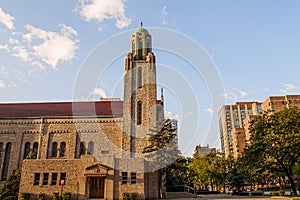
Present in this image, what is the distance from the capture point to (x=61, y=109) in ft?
133

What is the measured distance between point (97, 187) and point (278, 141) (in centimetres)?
2162

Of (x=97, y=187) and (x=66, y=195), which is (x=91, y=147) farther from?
(x=66, y=195)

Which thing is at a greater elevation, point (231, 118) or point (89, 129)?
point (231, 118)

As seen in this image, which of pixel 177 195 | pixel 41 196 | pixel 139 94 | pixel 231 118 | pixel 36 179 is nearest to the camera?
pixel 41 196

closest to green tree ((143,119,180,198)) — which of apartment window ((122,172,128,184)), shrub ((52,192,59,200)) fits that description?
apartment window ((122,172,128,184))

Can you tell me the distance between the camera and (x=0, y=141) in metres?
37.8

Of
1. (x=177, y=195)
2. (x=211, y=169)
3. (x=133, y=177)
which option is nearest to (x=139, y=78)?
(x=133, y=177)

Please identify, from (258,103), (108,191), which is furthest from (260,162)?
(258,103)

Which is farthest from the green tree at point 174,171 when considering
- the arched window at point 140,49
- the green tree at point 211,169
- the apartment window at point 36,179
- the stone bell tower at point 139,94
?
the green tree at point 211,169

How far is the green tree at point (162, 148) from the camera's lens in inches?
1219

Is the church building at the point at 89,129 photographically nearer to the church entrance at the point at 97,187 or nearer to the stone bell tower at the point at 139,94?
the stone bell tower at the point at 139,94

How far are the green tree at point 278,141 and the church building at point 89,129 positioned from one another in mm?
13037

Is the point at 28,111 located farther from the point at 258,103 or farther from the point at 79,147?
the point at 258,103

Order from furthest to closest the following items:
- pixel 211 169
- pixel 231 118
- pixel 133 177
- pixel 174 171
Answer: pixel 231 118
pixel 211 169
pixel 174 171
pixel 133 177
